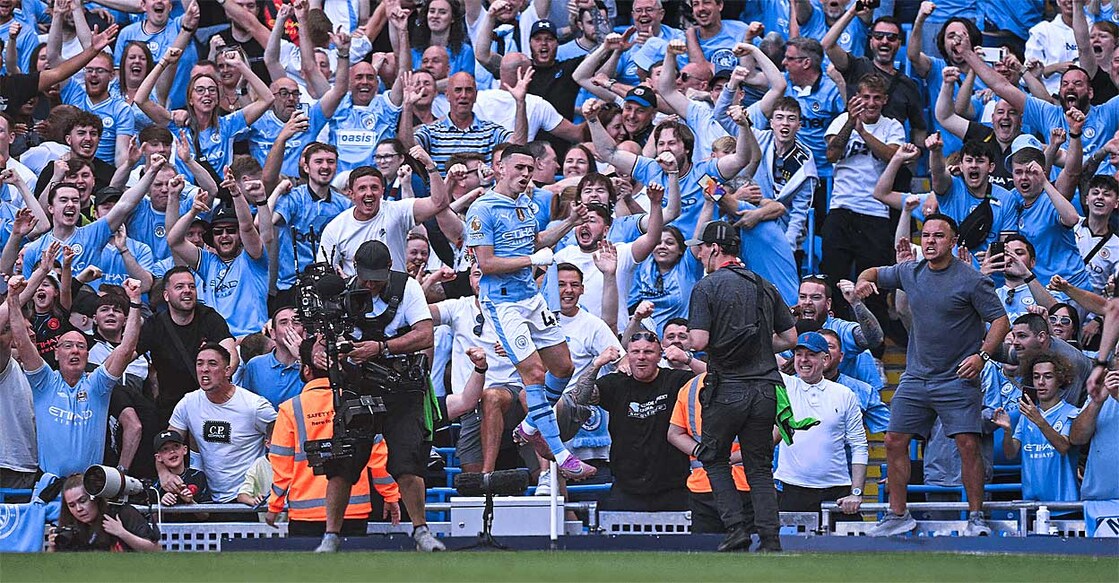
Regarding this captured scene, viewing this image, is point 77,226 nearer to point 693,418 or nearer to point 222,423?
point 222,423

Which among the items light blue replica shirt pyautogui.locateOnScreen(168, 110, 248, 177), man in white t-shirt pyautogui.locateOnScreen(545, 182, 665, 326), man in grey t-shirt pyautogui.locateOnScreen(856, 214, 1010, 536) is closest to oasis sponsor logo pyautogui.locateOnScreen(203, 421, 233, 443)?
man in white t-shirt pyautogui.locateOnScreen(545, 182, 665, 326)

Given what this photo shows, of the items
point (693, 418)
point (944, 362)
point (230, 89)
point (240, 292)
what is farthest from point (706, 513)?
point (230, 89)

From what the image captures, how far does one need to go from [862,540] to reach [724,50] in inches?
316

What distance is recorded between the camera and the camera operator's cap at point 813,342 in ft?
43.1

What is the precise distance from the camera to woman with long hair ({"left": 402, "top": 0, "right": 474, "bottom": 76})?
17859mm

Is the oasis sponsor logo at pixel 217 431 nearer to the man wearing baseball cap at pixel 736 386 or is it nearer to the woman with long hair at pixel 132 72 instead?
the man wearing baseball cap at pixel 736 386

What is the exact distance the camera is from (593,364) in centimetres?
1311

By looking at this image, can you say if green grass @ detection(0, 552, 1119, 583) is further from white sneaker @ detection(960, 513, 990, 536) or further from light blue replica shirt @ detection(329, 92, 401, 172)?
light blue replica shirt @ detection(329, 92, 401, 172)

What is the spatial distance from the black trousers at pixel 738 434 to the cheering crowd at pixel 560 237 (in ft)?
0.22

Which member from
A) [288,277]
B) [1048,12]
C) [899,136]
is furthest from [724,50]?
[288,277]

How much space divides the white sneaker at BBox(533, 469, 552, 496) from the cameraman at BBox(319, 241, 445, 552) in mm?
1561

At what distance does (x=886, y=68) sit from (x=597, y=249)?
438 cm

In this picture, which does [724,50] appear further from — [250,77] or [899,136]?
[250,77]

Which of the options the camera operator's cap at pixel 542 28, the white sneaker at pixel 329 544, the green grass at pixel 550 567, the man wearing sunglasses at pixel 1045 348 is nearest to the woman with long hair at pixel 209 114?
the camera operator's cap at pixel 542 28
